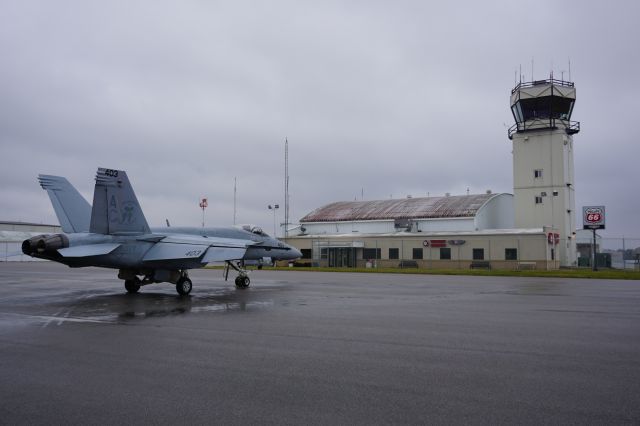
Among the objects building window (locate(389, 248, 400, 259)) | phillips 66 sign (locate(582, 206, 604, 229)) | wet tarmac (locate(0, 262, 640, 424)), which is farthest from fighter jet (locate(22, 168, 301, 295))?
phillips 66 sign (locate(582, 206, 604, 229))

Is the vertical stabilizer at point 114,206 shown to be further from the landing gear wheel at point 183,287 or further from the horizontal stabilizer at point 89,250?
the landing gear wheel at point 183,287

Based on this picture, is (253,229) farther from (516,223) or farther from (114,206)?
(516,223)

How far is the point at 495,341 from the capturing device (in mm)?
9320

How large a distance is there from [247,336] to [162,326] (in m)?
2.50

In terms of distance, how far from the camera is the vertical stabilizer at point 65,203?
20.3 metres

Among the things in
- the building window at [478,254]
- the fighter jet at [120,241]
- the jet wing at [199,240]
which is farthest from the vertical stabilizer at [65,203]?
the building window at [478,254]

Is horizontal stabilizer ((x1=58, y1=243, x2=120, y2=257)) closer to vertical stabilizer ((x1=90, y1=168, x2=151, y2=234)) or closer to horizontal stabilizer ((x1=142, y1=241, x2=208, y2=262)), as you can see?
vertical stabilizer ((x1=90, y1=168, x2=151, y2=234))

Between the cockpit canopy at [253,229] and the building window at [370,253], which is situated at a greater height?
the cockpit canopy at [253,229]

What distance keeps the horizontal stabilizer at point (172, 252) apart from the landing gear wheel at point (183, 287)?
3.37 feet

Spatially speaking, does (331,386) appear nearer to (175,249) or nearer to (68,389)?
(68,389)

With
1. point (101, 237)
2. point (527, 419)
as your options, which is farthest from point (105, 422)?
point (101, 237)

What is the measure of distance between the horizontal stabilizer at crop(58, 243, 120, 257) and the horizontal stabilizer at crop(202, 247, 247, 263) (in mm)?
3296

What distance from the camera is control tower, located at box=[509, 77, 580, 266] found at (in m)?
52.4

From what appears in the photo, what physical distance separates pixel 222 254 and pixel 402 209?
4551 cm
